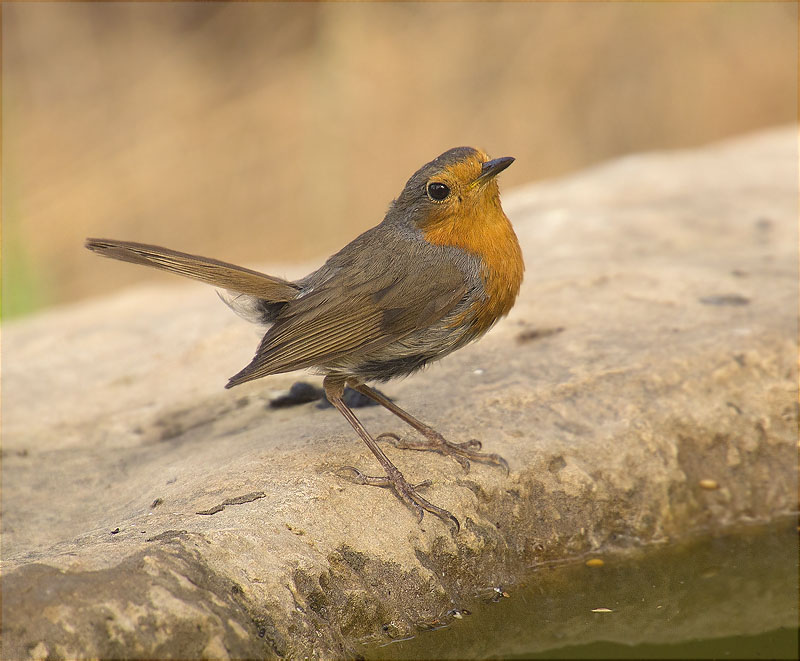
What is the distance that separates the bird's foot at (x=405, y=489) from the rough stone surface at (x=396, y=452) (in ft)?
0.11

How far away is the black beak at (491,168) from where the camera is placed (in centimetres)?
339

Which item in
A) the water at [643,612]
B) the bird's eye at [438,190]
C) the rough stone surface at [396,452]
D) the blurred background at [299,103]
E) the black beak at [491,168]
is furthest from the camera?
the blurred background at [299,103]

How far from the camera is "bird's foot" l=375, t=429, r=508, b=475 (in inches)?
136

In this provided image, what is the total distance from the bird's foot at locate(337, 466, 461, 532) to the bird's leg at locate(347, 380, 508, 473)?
0.60ft

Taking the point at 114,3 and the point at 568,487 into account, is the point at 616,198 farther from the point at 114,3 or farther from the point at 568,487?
the point at 114,3

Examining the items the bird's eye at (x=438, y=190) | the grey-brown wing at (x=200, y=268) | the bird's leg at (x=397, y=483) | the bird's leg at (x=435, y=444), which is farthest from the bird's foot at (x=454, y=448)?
the bird's eye at (x=438, y=190)

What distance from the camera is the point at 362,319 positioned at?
11.4ft

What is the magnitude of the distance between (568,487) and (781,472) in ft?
3.32

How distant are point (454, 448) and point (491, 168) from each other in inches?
39.0

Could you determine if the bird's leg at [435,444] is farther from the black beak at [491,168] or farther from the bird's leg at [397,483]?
the black beak at [491,168]

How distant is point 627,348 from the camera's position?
422 cm

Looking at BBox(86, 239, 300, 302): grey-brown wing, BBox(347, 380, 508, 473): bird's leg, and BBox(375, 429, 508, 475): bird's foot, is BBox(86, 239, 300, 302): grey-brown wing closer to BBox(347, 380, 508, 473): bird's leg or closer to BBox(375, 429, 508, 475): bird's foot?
BBox(347, 380, 508, 473): bird's leg

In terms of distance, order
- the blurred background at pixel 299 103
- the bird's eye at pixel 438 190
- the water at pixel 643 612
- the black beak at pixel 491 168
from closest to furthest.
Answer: the water at pixel 643 612 < the black beak at pixel 491 168 < the bird's eye at pixel 438 190 < the blurred background at pixel 299 103

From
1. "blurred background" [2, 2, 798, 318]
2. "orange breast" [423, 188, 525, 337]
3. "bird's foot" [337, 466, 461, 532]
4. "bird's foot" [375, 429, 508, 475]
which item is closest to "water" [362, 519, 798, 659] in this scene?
"bird's foot" [337, 466, 461, 532]
